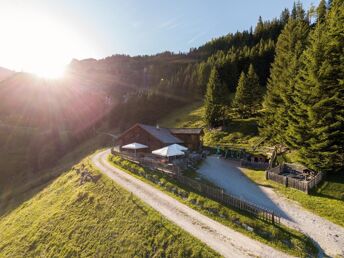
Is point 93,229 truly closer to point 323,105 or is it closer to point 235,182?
point 235,182

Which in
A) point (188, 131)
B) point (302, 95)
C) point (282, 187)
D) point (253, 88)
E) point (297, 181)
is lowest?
point (282, 187)

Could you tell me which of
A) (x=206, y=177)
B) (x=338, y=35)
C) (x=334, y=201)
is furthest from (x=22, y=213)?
(x=338, y=35)

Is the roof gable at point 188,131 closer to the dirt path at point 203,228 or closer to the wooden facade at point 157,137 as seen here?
the wooden facade at point 157,137

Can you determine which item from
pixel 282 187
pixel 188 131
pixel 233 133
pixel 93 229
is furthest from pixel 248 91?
pixel 93 229

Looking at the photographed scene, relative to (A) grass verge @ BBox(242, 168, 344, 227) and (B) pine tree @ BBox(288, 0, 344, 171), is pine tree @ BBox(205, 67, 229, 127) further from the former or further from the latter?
(A) grass verge @ BBox(242, 168, 344, 227)

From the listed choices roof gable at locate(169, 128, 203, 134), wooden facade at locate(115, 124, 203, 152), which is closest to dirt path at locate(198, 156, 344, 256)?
wooden facade at locate(115, 124, 203, 152)

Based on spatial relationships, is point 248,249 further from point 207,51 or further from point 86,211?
point 207,51
